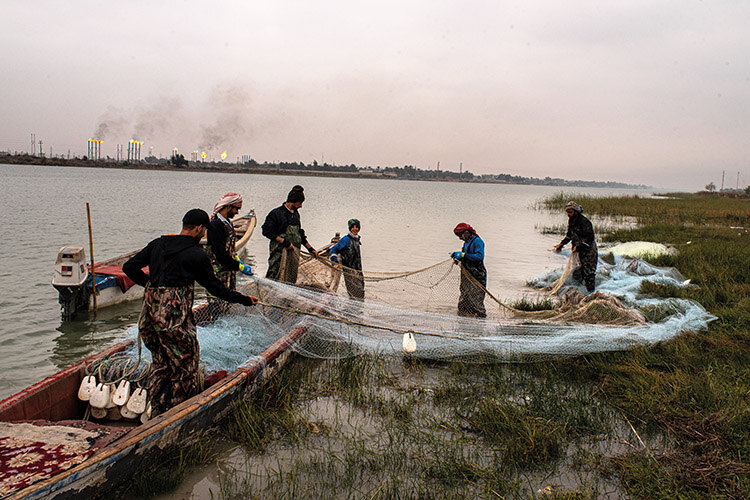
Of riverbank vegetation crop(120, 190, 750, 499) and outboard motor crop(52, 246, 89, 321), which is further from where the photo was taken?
outboard motor crop(52, 246, 89, 321)

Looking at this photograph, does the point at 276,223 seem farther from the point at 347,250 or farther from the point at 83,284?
the point at 83,284

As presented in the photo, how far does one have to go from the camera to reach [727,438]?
3.38 metres

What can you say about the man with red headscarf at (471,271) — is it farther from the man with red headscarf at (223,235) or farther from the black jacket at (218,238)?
the black jacket at (218,238)

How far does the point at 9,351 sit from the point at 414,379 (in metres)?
4.84

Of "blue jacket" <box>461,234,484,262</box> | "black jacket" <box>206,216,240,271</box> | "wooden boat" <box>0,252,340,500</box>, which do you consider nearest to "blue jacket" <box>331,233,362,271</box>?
"blue jacket" <box>461,234,484,262</box>

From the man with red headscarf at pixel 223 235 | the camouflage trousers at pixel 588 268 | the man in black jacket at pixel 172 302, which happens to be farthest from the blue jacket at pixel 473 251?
the man in black jacket at pixel 172 302

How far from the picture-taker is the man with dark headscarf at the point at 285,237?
5711 millimetres

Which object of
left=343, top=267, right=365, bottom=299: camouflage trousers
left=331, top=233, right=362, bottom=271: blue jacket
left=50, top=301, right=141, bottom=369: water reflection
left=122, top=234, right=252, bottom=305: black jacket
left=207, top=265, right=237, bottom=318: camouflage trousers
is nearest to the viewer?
left=122, top=234, right=252, bottom=305: black jacket

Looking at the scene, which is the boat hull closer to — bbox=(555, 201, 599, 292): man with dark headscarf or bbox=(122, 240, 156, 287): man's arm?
bbox=(122, 240, 156, 287): man's arm

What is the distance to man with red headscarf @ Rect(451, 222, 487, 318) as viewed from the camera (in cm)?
595

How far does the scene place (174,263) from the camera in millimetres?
3211

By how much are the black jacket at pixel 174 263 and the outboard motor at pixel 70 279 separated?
144 inches

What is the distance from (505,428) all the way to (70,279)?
577cm

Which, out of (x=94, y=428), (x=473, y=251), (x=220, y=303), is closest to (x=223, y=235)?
(x=220, y=303)
